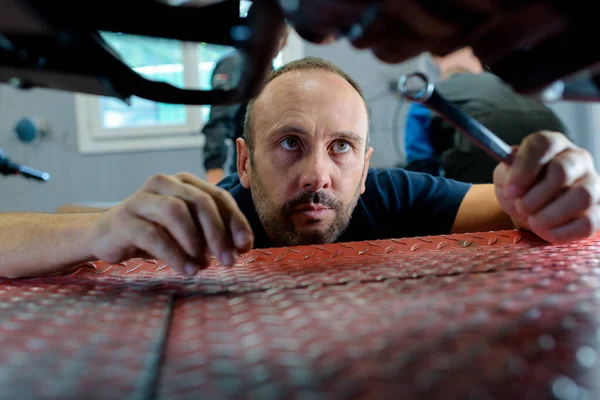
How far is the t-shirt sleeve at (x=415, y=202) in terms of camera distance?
139 centimetres

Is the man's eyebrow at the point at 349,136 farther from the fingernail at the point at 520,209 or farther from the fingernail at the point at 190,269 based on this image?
the fingernail at the point at 190,269

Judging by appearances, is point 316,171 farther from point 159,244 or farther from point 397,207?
point 159,244

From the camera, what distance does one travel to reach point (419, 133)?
1.92 meters

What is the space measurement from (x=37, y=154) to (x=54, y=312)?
316 centimetres

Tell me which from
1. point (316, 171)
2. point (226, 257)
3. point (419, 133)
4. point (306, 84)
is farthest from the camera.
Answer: point (419, 133)

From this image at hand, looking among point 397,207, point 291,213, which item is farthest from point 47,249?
point 397,207

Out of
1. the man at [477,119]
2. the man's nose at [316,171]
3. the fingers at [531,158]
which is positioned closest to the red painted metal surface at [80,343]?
the fingers at [531,158]

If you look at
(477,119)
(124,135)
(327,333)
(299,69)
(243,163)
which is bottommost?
(327,333)

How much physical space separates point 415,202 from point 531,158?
0.87 meters

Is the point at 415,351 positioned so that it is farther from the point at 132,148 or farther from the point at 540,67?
the point at 132,148

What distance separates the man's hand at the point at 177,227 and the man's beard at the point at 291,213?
0.60 m

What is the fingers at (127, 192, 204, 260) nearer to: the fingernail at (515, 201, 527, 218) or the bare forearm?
the bare forearm

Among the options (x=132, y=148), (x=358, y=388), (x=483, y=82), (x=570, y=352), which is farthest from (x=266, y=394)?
(x=132, y=148)

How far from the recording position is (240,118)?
1.93 meters
